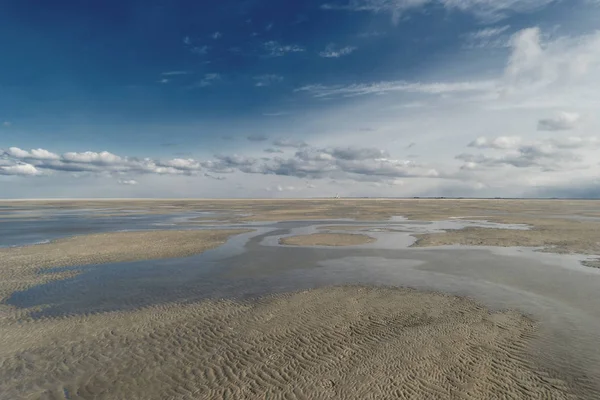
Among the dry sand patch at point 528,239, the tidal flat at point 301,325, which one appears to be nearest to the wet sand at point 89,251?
the tidal flat at point 301,325

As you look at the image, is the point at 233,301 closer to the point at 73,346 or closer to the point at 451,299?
the point at 73,346

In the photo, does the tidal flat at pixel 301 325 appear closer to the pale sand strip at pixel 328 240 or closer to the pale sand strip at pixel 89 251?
the pale sand strip at pixel 89 251


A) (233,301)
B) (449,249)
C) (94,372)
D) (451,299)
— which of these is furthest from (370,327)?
(449,249)

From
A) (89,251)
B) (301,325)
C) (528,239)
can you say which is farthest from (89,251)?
(528,239)

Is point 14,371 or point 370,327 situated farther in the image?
point 370,327

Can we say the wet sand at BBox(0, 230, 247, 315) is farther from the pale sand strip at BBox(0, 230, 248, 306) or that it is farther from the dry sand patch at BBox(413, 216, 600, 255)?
the dry sand patch at BBox(413, 216, 600, 255)

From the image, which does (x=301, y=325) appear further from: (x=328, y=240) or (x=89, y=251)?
(x=89, y=251)
